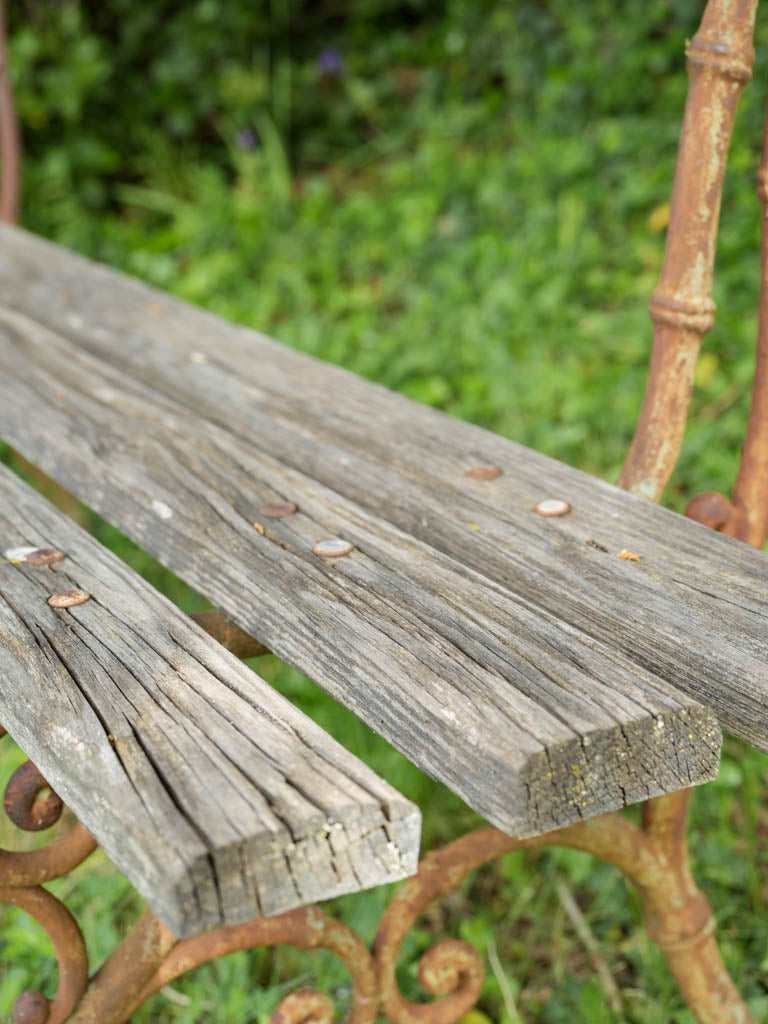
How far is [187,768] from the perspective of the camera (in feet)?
2.65

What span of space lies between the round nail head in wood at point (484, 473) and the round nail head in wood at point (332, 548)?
236 millimetres

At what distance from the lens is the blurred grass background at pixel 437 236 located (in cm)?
176

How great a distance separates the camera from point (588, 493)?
127 centimetres

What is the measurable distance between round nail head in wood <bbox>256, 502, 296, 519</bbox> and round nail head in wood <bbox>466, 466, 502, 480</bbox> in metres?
0.22

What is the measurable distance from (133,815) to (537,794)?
Answer: 28cm

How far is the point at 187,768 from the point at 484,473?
24.7 inches

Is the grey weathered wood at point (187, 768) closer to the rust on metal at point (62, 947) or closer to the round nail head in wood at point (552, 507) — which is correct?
the rust on metal at point (62, 947)

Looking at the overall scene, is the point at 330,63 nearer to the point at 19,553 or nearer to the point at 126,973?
the point at 19,553

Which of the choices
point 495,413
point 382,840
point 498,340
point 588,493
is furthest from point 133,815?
point 498,340

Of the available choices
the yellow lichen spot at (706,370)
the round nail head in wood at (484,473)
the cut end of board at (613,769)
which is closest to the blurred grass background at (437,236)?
the yellow lichen spot at (706,370)

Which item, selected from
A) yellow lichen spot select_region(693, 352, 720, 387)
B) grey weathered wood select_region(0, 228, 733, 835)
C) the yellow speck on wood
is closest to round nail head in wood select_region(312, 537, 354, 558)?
grey weathered wood select_region(0, 228, 733, 835)

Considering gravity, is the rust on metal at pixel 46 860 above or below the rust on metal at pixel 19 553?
below

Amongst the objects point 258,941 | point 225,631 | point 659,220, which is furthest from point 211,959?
point 659,220

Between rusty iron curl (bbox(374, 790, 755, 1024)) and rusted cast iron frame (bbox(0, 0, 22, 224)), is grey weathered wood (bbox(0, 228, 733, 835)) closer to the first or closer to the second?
rusty iron curl (bbox(374, 790, 755, 1024))
